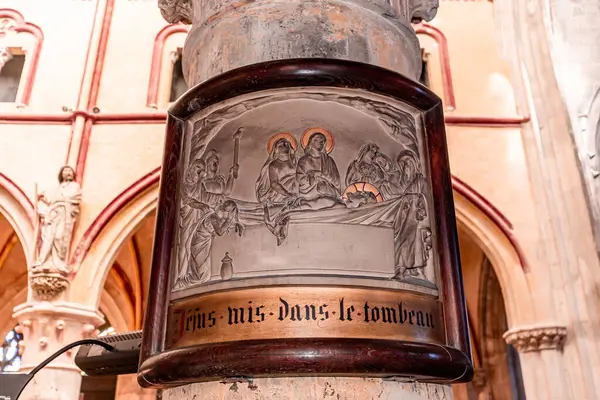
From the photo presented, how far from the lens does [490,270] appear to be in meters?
9.95

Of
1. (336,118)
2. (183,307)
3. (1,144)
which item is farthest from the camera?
(1,144)

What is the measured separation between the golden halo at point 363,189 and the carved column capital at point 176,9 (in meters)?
1.17

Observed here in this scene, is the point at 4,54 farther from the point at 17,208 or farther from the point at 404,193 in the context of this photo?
the point at 404,193

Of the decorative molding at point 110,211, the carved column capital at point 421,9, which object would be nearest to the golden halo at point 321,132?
the carved column capital at point 421,9

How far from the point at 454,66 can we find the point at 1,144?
249 inches

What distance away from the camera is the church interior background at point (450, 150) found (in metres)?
6.59

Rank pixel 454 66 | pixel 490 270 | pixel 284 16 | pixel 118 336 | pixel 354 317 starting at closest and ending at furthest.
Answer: pixel 354 317 → pixel 284 16 → pixel 118 336 → pixel 454 66 → pixel 490 270

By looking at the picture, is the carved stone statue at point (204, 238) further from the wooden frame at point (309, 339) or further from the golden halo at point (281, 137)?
the golden halo at point (281, 137)

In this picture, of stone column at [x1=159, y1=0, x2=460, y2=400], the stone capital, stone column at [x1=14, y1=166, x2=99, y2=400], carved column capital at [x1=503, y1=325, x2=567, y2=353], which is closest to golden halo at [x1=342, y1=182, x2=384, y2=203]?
stone column at [x1=159, y1=0, x2=460, y2=400]

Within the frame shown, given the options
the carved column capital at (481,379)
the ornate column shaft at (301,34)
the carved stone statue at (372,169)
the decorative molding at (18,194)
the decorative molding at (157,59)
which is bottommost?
the carved stone statue at (372,169)

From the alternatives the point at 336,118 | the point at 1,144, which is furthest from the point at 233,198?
the point at 1,144

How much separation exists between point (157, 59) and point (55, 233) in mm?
3080

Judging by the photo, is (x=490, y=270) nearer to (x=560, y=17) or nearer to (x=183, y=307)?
(x=560, y=17)

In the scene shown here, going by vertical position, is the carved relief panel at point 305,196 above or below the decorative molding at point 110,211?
below
